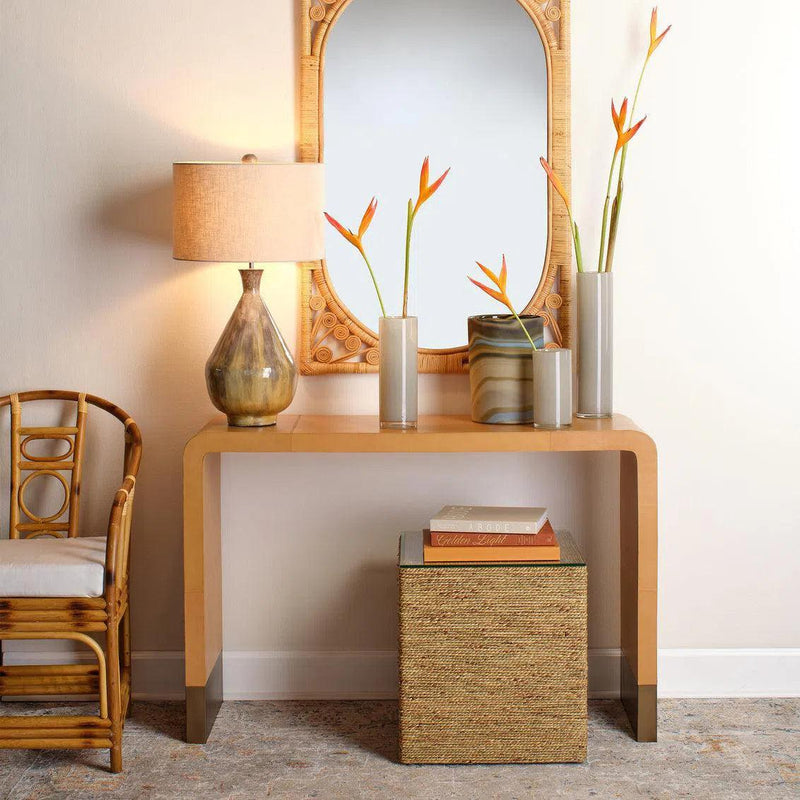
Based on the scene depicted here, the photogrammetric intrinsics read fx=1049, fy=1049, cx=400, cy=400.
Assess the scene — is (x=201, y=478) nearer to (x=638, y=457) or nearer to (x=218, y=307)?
(x=218, y=307)

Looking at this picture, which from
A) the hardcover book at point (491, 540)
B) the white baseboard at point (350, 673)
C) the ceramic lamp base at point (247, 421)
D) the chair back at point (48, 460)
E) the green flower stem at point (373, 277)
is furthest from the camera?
the white baseboard at point (350, 673)

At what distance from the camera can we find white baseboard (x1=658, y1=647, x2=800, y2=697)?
298 centimetres

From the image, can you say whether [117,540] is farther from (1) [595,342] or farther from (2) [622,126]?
(2) [622,126]

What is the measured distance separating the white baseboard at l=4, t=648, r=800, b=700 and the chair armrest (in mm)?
491

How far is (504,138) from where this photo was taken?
287 centimetres

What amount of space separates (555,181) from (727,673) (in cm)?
147

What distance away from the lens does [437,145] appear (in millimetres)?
2857

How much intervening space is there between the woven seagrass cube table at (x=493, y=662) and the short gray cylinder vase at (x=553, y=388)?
344 millimetres

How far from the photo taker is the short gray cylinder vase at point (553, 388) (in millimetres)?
2600

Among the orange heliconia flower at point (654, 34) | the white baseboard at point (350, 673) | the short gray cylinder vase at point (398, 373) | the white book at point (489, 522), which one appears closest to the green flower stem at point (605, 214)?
the orange heliconia flower at point (654, 34)

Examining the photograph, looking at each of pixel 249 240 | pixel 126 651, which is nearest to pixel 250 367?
pixel 249 240

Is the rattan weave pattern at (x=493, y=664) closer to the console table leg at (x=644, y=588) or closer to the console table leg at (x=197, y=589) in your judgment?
the console table leg at (x=644, y=588)

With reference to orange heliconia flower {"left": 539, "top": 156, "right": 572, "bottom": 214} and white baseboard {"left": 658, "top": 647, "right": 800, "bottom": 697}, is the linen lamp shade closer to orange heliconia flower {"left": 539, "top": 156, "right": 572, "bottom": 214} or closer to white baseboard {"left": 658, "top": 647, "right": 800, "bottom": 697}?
orange heliconia flower {"left": 539, "top": 156, "right": 572, "bottom": 214}

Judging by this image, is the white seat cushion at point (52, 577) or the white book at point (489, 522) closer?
the white seat cushion at point (52, 577)
